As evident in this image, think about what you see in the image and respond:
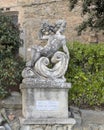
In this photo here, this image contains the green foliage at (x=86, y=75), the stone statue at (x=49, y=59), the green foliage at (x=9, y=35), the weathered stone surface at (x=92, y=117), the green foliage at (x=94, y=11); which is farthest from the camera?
the green foliage at (x=94, y=11)

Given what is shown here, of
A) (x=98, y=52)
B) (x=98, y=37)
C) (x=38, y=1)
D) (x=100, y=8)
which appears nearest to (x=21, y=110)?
(x=98, y=52)

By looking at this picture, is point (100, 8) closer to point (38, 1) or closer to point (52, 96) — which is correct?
point (52, 96)

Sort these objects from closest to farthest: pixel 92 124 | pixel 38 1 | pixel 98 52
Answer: pixel 92 124
pixel 98 52
pixel 38 1

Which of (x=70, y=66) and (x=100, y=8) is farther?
(x=100, y=8)

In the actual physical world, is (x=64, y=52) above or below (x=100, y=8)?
below

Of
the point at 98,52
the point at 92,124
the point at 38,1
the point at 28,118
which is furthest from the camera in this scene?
the point at 38,1

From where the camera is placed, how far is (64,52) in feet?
27.0

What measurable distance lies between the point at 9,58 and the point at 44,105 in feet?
5.10

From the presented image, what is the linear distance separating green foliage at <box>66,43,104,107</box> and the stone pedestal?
38.1 inches

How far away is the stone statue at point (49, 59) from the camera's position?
8070 millimetres

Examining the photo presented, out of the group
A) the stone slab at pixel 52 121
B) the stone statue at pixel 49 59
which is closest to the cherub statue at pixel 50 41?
the stone statue at pixel 49 59

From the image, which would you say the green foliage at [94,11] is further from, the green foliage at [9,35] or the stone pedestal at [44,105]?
the stone pedestal at [44,105]

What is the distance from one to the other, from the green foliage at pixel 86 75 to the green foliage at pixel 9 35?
1.19 m

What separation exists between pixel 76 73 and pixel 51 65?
0.69 metres
